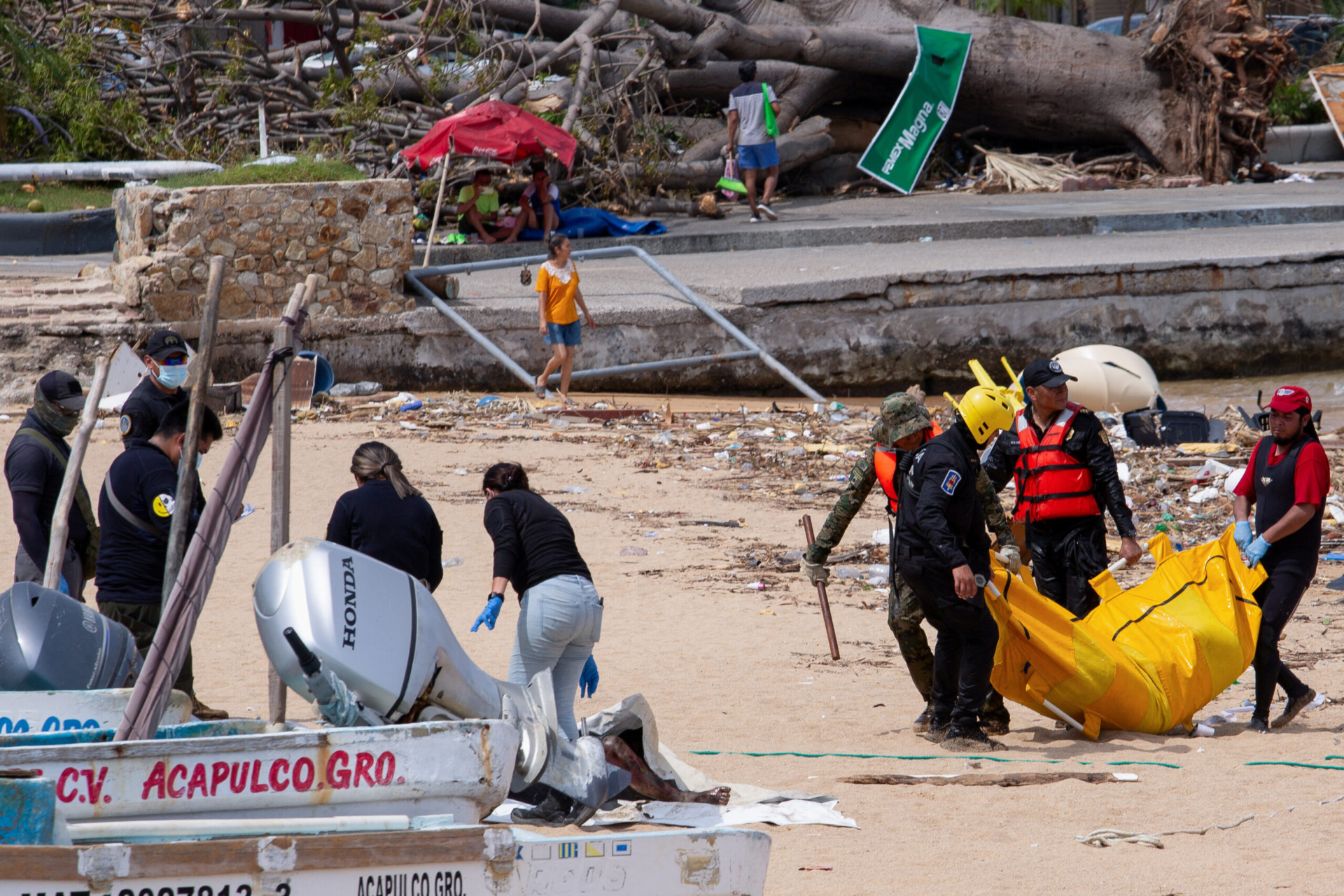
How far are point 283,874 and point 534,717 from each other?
47.4 inches

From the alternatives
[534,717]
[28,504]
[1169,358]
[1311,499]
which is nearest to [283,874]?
[534,717]

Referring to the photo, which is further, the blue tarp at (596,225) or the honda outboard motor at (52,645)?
the blue tarp at (596,225)

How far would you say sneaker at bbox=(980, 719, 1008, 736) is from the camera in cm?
551

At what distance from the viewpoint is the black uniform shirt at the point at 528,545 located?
4762 mm

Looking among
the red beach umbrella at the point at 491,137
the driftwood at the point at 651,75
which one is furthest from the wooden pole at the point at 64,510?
the driftwood at the point at 651,75

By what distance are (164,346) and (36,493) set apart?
0.70 m

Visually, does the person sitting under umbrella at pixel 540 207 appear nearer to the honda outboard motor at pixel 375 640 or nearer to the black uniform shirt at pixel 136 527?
the black uniform shirt at pixel 136 527

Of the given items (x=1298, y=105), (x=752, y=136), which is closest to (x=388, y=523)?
(x=752, y=136)

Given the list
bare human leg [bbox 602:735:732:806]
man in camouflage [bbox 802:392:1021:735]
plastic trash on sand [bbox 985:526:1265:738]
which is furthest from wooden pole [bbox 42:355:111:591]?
plastic trash on sand [bbox 985:526:1265:738]

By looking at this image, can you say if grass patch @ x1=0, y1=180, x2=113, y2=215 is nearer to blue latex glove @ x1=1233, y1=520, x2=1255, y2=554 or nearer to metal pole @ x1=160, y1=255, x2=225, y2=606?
metal pole @ x1=160, y1=255, x2=225, y2=606

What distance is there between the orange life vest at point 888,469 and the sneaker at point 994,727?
2.92 ft

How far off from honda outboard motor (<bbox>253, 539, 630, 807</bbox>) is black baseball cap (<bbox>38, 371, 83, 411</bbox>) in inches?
78.9

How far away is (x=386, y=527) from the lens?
4.73m

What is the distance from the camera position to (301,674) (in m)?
3.44
